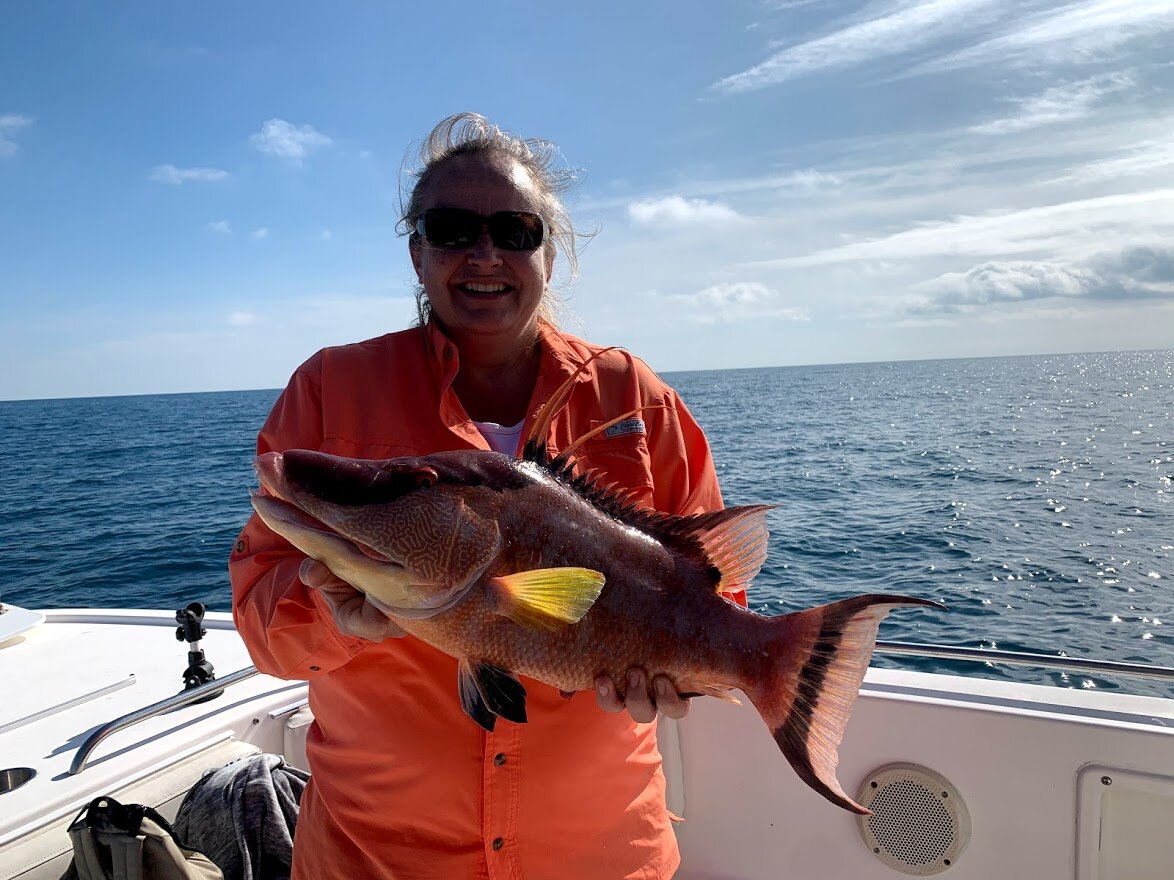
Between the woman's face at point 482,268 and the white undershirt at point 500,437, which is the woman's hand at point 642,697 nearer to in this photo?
the white undershirt at point 500,437

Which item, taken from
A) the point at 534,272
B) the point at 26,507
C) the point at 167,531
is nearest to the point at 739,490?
the point at 167,531

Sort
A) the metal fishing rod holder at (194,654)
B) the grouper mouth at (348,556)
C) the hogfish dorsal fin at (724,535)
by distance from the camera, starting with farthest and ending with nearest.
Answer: the metal fishing rod holder at (194,654) < the hogfish dorsal fin at (724,535) < the grouper mouth at (348,556)

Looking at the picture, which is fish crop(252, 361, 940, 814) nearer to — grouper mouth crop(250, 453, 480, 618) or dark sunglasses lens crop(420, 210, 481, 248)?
grouper mouth crop(250, 453, 480, 618)

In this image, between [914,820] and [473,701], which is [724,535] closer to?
[473,701]

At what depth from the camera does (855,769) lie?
10.8ft

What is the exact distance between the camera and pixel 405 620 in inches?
63.0

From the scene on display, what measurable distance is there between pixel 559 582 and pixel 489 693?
0.29 meters

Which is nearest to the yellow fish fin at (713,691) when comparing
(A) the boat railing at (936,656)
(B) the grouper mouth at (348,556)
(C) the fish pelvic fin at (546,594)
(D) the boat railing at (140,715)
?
(C) the fish pelvic fin at (546,594)

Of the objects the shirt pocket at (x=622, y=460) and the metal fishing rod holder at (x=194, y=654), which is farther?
the metal fishing rod holder at (x=194, y=654)

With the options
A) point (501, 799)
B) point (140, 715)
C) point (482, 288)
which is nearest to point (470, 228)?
point (482, 288)

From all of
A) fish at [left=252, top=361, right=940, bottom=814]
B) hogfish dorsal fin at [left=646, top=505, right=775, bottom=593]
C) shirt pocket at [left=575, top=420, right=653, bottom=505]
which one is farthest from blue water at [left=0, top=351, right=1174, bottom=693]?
shirt pocket at [left=575, top=420, right=653, bottom=505]

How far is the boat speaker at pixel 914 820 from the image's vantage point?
10.4 feet

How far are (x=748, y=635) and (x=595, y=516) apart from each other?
1.44 feet

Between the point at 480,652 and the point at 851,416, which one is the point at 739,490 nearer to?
the point at 480,652
